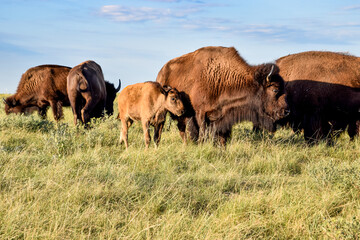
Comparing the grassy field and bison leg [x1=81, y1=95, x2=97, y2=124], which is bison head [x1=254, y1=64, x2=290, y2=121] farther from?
bison leg [x1=81, y1=95, x2=97, y2=124]

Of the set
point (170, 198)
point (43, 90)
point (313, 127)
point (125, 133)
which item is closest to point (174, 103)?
point (125, 133)

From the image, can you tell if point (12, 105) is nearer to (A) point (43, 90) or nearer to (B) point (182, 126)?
(A) point (43, 90)

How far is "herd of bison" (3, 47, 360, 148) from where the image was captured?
7.34 meters

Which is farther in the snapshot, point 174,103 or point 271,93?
point 271,93

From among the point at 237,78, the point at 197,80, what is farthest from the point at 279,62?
the point at 197,80

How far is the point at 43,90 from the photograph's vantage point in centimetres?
1301

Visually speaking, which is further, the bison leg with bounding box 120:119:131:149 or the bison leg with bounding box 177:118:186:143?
the bison leg with bounding box 177:118:186:143

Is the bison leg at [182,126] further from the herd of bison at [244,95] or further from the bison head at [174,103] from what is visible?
the bison head at [174,103]

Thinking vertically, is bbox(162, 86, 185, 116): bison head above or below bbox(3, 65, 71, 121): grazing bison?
above

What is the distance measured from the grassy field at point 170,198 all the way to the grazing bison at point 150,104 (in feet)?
2.87

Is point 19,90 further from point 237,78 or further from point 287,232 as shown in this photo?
point 287,232

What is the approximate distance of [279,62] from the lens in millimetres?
8961

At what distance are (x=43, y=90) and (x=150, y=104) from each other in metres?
7.27

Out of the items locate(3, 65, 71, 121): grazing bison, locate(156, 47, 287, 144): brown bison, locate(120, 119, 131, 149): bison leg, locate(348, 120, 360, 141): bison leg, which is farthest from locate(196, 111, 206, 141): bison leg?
locate(3, 65, 71, 121): grazing bison
